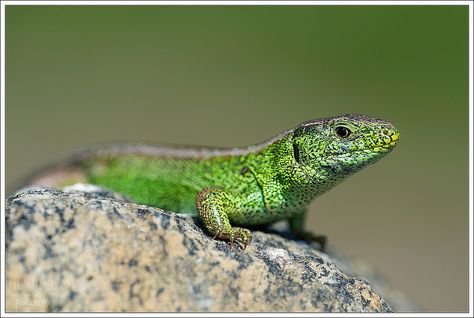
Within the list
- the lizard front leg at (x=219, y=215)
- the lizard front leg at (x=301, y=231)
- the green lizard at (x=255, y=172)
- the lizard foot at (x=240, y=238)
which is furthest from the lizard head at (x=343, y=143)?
the lizard front leg at (x=301, y=231)

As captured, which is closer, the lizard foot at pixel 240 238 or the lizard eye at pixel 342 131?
Result: the lizard foot at pixel 240 238

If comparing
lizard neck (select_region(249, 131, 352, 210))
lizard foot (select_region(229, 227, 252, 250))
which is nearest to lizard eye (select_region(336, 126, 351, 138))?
lizard neck (select_region(249, 131, 352, 210))

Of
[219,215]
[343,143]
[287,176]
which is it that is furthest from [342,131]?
[219,215]

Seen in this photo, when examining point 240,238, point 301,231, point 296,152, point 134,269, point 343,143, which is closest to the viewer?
point 134,269

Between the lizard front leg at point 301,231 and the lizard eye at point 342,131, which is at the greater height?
the lizard eye at point 342,131

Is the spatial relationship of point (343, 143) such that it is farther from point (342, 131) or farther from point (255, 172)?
point (255, 172)

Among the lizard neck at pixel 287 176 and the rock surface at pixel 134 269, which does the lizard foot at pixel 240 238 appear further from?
the lizard neck at pixel 287 176

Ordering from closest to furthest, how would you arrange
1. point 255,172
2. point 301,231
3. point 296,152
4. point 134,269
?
point 134,269, point 296,152, point 255,172, point 301,231
